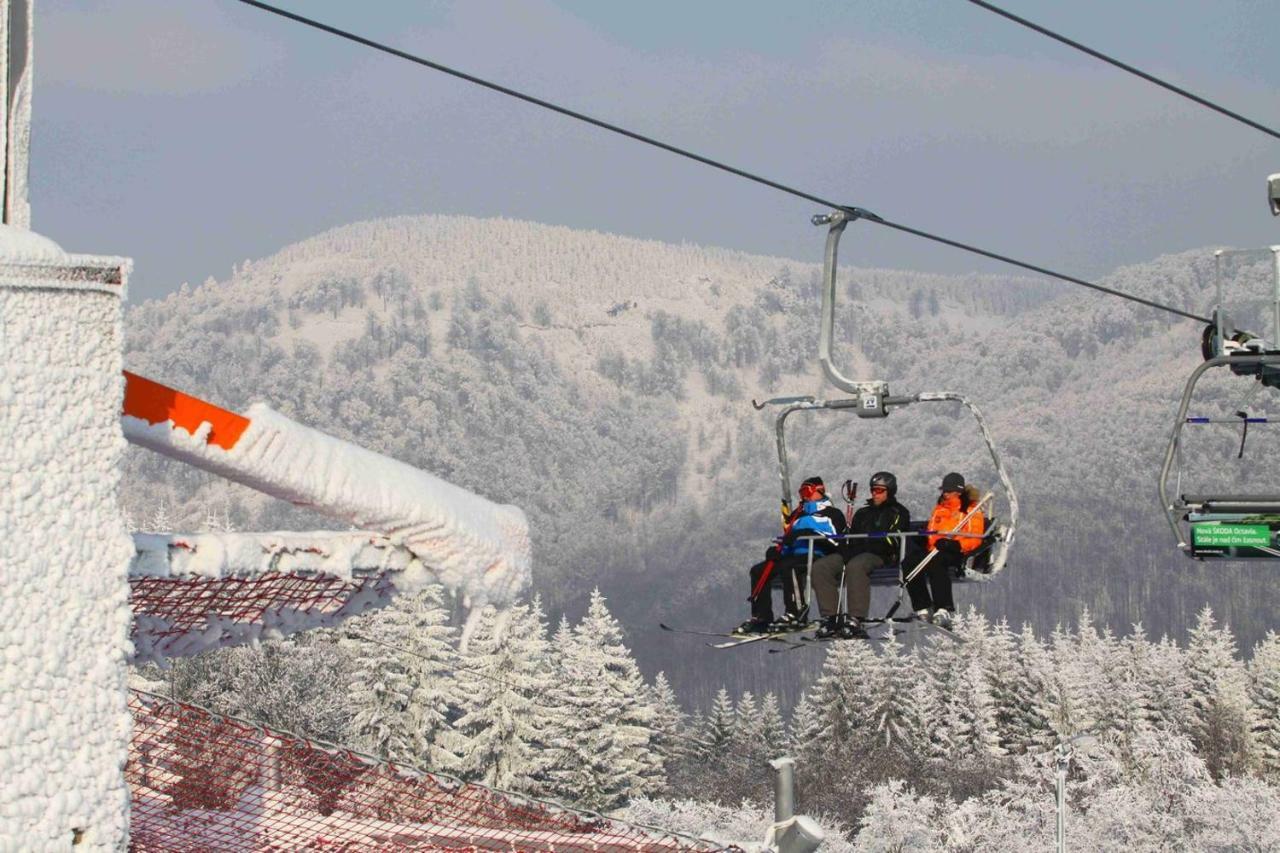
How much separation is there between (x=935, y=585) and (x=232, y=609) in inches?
302

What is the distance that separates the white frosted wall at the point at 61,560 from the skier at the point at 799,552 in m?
8.80

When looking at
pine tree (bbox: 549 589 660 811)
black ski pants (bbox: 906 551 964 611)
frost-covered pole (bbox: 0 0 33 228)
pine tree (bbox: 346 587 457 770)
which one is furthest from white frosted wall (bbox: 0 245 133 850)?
pine tree (bbox: 549 589 660 811)

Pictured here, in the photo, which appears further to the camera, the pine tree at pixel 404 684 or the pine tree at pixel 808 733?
the pine tree at pixel 808 733

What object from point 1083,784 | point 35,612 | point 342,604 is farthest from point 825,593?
point 1083,784

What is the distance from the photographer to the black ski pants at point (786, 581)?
547 inches

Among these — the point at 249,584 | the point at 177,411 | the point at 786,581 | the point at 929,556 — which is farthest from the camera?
the point at 786,581

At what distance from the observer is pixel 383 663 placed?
70312 mm

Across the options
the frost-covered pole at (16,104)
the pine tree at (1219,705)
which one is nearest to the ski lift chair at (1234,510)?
the frost-covered pole at (16,104)

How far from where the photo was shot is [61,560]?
5.14 metres

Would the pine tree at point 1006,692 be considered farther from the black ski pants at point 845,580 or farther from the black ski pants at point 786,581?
the black ski pants at point 845,580

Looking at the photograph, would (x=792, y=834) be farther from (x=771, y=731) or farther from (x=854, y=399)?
(x=771, y=731)

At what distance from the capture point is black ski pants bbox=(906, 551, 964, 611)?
1384 cm

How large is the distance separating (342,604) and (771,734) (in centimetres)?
8651

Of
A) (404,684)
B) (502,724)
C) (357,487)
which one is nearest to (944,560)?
(357,487)
